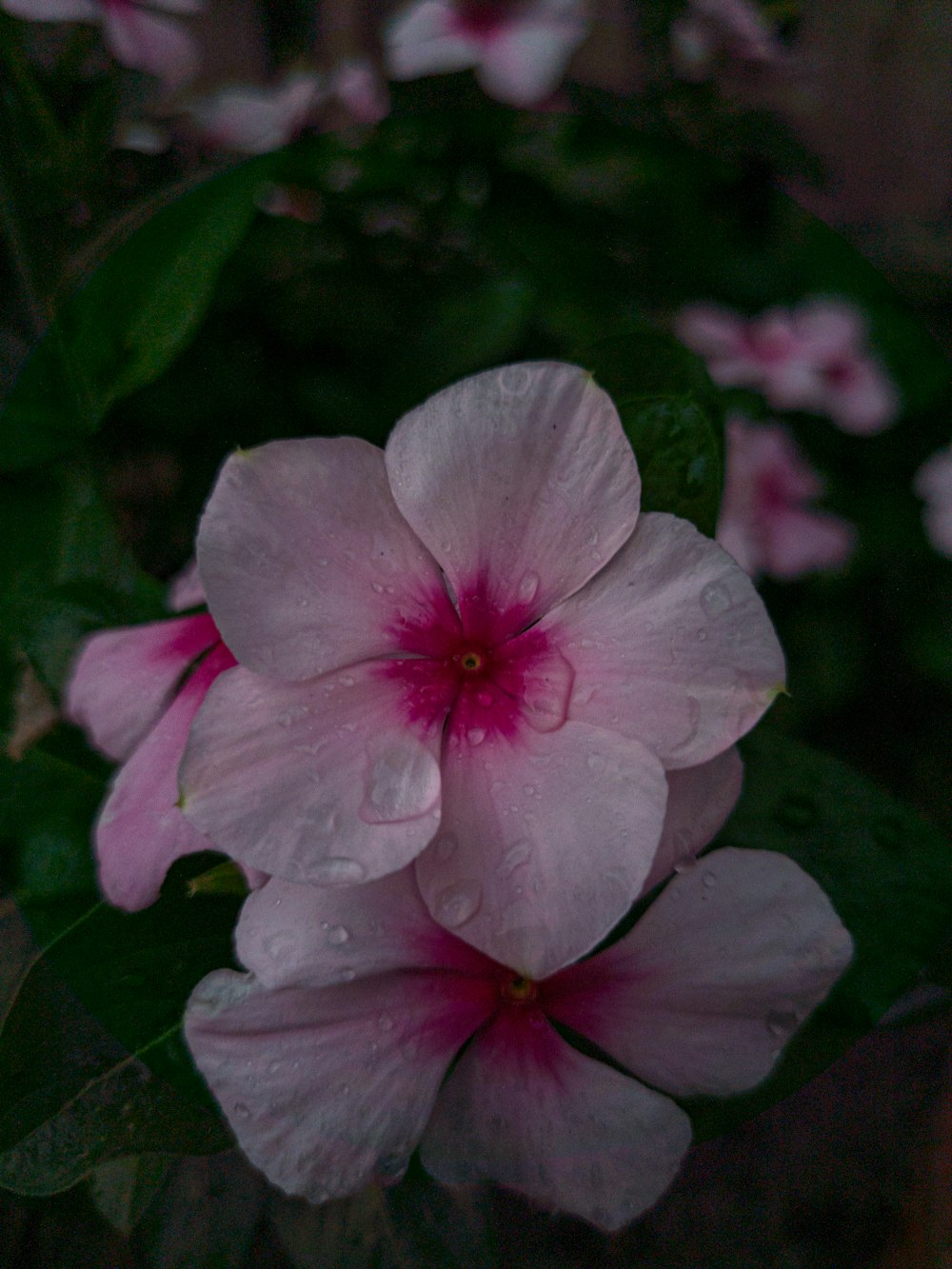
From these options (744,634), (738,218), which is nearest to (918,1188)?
(744,634)

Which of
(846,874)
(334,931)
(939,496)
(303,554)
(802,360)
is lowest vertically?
(939,496)

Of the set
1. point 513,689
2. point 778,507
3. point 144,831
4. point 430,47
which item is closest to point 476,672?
point 513,689

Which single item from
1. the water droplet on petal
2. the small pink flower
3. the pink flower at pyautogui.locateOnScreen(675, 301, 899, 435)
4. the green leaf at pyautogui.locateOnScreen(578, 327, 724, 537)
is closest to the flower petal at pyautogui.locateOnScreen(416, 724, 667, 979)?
the water droplet on petal

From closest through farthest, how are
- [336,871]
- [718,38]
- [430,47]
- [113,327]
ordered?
[336,871] < [113,327] < [430,47] < [718,38]

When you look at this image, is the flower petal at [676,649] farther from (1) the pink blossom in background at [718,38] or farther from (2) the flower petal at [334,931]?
(1) the pink blossom in background at [718,38]

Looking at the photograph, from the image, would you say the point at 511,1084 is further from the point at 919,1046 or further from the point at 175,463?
the point at 175,463

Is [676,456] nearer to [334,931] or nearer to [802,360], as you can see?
[334,931]

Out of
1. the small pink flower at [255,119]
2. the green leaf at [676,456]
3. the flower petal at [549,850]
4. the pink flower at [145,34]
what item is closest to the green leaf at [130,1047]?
the flower petal at [549,850]
